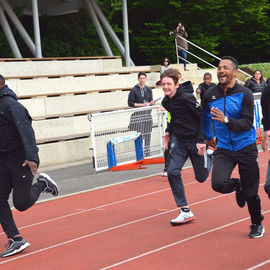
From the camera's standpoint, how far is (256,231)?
7199 millimetres

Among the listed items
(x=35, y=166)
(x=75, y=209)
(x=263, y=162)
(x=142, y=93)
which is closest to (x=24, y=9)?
(x=142, y=93)

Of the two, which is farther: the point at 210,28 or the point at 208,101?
the point at 210,28

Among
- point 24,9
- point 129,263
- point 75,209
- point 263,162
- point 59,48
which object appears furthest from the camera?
point 59,48

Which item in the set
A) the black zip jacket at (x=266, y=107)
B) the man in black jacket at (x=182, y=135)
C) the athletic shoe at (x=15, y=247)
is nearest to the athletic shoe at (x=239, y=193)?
the black zip jacket at (x=266, y=107)

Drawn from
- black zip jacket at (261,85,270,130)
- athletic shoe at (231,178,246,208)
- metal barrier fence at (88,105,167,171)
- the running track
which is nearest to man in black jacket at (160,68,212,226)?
the running track

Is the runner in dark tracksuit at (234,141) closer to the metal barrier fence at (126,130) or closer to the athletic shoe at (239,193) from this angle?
the athletic shoe at (239,193)

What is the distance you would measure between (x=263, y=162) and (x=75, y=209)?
5.55 m

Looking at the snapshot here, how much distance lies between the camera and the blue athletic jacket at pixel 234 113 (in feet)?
22.8

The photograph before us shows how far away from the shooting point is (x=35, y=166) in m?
7.04

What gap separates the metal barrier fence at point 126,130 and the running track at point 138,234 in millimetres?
3019

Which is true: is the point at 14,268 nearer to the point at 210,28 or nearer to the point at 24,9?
the point at 24,9

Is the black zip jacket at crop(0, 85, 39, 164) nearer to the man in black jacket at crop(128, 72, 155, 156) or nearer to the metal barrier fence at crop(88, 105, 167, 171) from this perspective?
the metal barrier fence at crop(88, 105, 167, 171)

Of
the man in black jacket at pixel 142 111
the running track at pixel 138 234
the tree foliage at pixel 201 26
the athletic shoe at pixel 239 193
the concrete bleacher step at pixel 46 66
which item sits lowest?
the running track at pixel 138 234

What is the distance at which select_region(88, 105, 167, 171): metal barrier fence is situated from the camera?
46.9 ft
